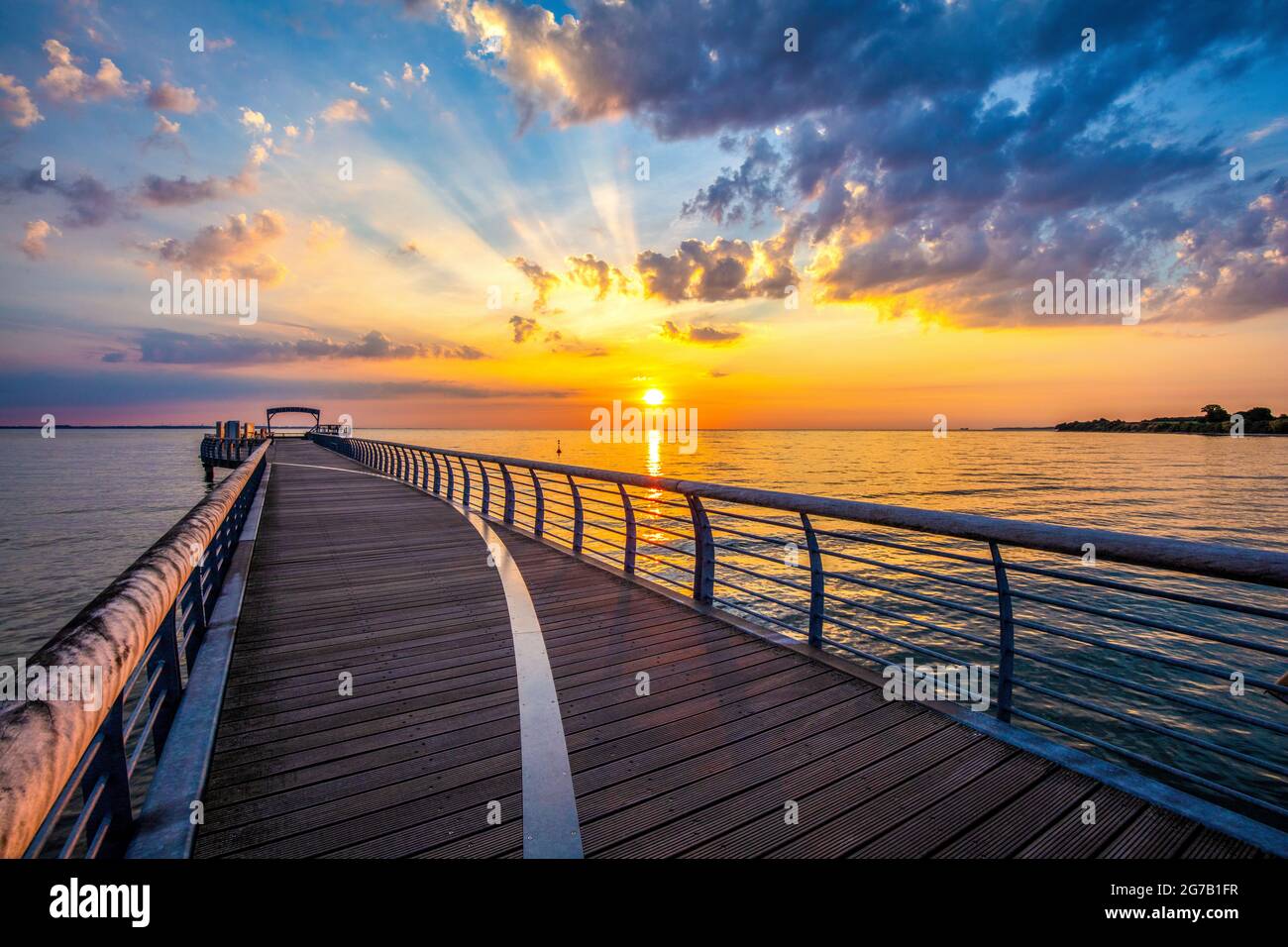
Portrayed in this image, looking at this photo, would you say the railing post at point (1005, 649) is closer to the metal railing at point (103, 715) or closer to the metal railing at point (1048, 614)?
the metal railing at point (1048, 614)

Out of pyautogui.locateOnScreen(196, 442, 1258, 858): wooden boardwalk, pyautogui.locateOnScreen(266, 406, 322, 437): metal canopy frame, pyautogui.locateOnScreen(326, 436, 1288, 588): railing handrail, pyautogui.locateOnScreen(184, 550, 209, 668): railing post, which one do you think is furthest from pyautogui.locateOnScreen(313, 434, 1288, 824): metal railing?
pyautogui.locateOnScreen(266, 406, 322, 437): metal canopy frame

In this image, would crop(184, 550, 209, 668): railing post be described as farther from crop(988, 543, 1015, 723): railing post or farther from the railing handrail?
crop(988, 543, 1015, 723): railing post

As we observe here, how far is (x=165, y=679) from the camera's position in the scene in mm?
3143

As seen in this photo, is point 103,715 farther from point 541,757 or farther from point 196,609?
point 196,609

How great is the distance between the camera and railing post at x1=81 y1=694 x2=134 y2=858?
2.09 m

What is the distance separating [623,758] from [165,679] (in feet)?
8.40

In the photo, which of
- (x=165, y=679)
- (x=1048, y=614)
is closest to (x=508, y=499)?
(x=165, y=679)

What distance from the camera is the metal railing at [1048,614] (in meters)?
2.18

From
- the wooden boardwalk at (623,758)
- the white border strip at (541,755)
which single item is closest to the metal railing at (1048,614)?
the wooden boardwalk at (623,758)

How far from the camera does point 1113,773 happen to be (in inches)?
100

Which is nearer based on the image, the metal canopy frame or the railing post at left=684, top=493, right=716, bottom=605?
the railing post at left=684, top=493, right=716, bottom=605

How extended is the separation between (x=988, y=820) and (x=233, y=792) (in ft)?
10.5

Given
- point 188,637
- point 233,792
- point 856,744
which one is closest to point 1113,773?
point 856,744
